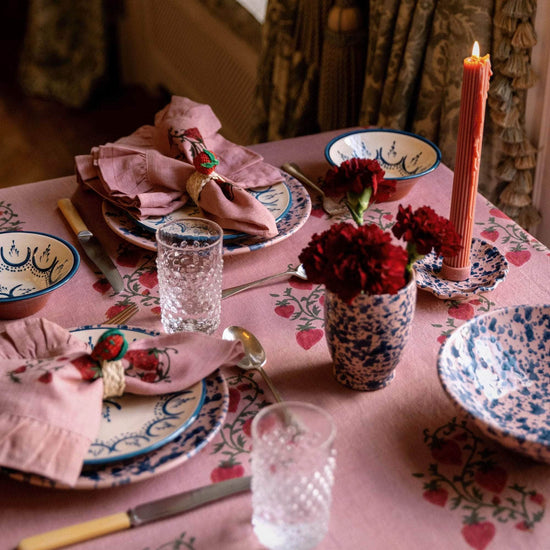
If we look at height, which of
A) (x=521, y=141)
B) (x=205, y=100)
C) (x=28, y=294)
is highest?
(x=28, y=294)

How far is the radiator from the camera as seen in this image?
2.75 m

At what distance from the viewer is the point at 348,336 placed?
79cm

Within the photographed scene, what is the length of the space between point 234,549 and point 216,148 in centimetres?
74

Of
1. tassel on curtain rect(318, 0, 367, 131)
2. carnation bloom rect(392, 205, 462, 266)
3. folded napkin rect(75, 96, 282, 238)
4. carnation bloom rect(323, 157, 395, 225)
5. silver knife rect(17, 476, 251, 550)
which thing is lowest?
tassel on curtain rect(318, 0, 367, 131)

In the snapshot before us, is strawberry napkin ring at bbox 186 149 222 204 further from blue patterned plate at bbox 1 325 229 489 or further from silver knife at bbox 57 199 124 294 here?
blue patterned plate at bbox 1 325 229 489

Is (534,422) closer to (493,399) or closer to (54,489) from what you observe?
(493,399)

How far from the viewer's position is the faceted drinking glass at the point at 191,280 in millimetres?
906

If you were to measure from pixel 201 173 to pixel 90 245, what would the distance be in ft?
0.63

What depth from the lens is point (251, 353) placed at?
88 centimetres

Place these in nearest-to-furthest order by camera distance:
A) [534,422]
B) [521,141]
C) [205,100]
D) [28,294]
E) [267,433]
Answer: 1. [267,433]
2. [534,422]
3. [28,294]
4. [521,141]
5. [205,100]

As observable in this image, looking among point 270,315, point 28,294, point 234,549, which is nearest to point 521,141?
point 270,315

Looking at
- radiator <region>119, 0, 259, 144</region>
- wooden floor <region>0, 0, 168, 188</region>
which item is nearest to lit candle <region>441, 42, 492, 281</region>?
radiator <region>119, 0, 259, 144</region>

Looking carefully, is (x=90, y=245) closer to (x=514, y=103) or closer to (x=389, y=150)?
(x=389, y=150)

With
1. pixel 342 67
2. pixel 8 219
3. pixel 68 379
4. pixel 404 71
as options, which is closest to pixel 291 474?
pixel 68 379
